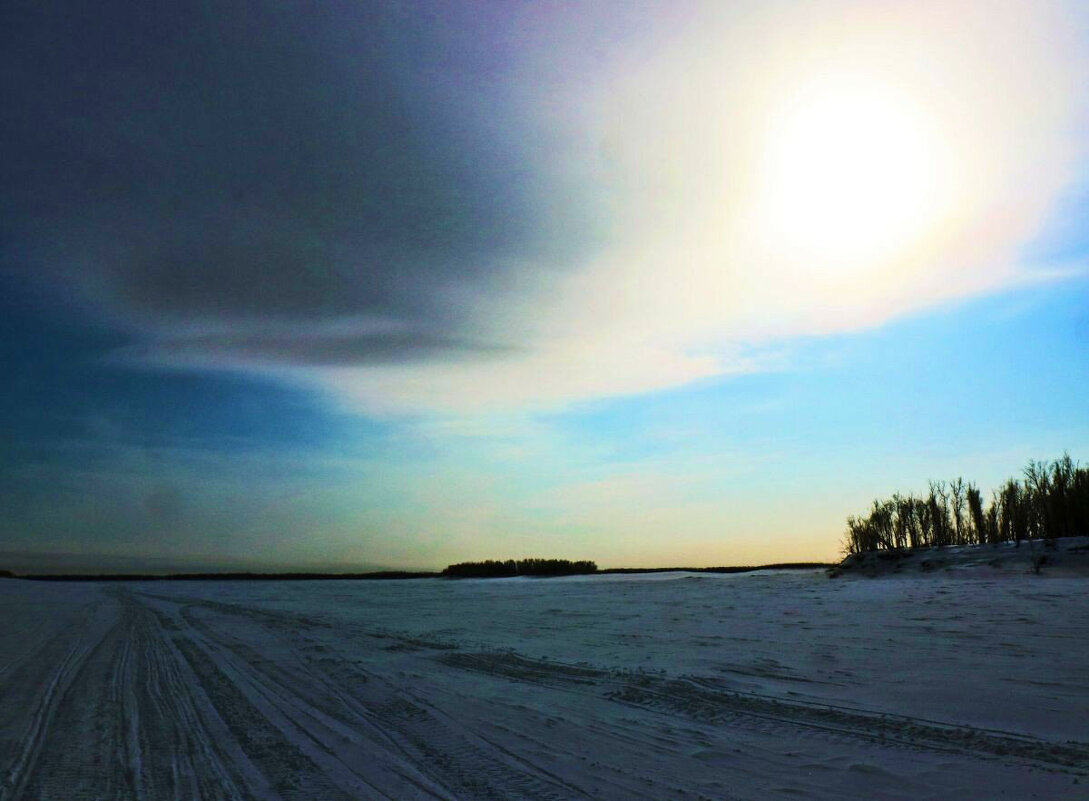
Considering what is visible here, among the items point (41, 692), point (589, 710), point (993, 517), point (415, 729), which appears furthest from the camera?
point (993, 517)

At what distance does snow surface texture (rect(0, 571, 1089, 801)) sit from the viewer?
4180mm

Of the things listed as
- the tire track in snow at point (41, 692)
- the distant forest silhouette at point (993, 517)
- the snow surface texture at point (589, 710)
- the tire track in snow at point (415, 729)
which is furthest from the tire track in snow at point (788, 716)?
the distant forest silhouette at point (993, 517)

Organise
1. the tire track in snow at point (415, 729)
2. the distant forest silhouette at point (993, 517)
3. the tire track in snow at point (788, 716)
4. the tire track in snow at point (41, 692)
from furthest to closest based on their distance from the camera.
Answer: the distant forest silhouette at point (993, 517), the tire track in snow at point (41, 692), the tire track in snow at point (788, 716), the tire track in snow at point (415, 729)

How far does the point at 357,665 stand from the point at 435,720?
325 cm

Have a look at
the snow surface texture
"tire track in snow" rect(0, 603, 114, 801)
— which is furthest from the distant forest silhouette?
"tire track in snow" rect(0, 603, 114, 801)

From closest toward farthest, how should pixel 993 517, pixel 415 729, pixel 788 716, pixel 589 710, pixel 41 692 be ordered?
pixel 788 716 < pixel 415 729 < pixel 589 710 < pixel 41 692 < pixel 993 517

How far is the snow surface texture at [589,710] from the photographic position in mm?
4180

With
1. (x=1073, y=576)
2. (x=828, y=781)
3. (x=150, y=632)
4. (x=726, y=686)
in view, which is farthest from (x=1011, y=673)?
(x=150, y=632)

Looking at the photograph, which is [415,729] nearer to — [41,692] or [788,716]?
[788,716]

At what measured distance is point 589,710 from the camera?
5.96 metres

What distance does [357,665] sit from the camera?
856cm

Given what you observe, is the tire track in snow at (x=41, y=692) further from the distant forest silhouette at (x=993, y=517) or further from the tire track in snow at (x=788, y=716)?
the distant forest silhouette at (x=993, y=517)

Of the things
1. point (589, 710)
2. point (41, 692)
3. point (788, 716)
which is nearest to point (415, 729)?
point (589, 710)

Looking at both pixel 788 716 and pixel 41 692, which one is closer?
Result: pixel 788 716
